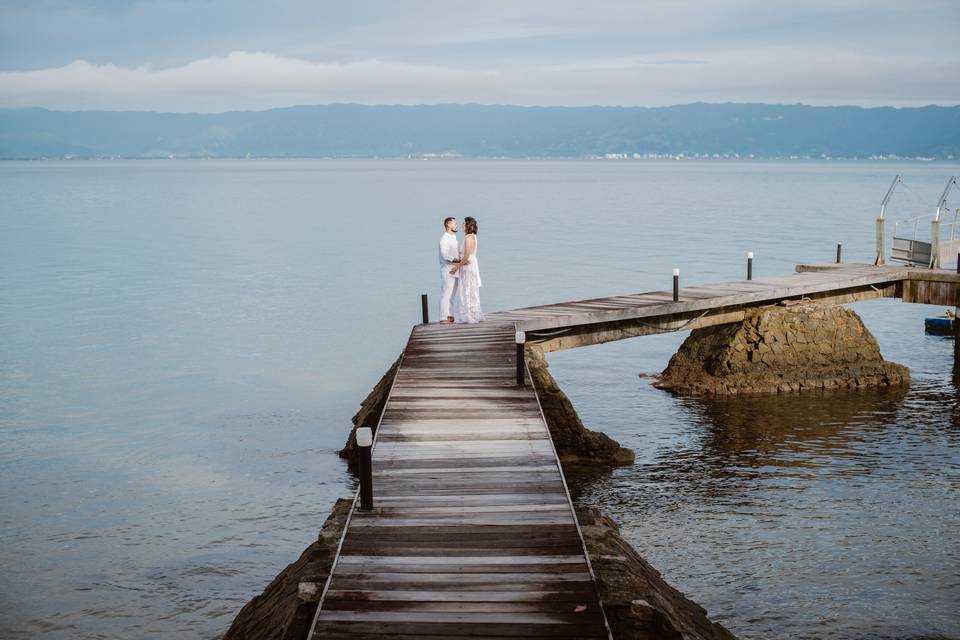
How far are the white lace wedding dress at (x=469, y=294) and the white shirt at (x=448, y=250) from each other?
27cm

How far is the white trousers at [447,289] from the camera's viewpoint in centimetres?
1900

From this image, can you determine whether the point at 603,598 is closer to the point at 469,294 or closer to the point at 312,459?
the point at 469,294

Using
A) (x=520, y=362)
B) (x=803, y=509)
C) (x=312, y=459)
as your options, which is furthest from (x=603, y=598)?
(x=312, y=459)

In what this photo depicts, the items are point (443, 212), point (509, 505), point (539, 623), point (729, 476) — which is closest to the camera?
point (539, 623)

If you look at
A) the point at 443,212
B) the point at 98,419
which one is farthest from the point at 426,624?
the point at 443,212

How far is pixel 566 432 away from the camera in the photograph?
1792 cm

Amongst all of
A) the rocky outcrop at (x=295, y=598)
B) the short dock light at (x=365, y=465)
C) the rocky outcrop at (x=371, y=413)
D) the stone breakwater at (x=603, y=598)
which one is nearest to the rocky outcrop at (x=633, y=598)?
the stone breakwater at (x=603, y=598)

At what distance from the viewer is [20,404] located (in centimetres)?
2492

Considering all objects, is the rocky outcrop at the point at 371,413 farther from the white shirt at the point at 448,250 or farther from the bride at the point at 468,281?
the white shirt at the point at 448,250

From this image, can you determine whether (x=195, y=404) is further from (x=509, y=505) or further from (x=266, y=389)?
(x=509, y=505)

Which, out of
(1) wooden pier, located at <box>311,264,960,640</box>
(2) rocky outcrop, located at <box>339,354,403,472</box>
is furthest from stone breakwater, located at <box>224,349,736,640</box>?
(2) rocky outcrop, located at <box>339,354,403,472</box>

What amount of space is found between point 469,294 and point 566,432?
10.9 feet

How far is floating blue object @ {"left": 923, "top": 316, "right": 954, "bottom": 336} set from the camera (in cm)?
3266

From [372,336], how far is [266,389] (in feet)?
29.1
